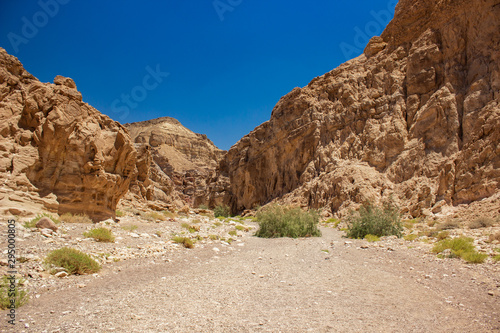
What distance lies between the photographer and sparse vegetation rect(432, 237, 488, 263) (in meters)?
8.20

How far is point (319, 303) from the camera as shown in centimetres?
544

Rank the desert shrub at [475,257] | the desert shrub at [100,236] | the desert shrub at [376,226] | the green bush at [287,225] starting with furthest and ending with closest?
the green bush at [287,225] < the desert shrub at [376,226] < the desert shrub at [100,236] < the desert shrub at [475,257]

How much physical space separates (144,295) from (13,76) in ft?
42.8

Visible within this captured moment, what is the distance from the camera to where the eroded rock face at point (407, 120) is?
67.9ft

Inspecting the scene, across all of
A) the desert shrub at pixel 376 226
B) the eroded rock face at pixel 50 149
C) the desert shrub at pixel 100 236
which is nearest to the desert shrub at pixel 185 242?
the desert shrub at pixel 100 236

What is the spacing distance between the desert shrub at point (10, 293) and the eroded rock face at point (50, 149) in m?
6.64

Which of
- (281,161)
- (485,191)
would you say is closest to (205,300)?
(485,191)

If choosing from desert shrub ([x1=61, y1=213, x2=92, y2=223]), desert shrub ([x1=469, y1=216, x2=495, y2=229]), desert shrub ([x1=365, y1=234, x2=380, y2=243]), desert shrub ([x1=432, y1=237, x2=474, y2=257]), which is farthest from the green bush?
desert shrub ([x1=61, y1=213, x2=92, y2=223])

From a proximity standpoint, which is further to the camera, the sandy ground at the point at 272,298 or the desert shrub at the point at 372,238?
the desert shrub at the point at 372,238

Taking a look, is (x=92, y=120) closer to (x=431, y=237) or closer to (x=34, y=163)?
(x=34, y=163)

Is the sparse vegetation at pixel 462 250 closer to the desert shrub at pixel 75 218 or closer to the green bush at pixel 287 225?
the green bush at pixel 287 225

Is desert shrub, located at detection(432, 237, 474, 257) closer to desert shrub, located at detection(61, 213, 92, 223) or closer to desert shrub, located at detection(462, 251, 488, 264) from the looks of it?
desert shrub, located at detection(462, 251, 488, 264)

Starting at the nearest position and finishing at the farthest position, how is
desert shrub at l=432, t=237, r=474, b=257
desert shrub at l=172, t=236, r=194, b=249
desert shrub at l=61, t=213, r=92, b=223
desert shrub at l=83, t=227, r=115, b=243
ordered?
desert shrub at l=432, t=237, r=474, b=257
desert shrub at l=83, t=227, r=115, b=243
desert shrub at l=172, t=236, r=194, b=249
desert shrub at l=61, t=213, r=92, b=223

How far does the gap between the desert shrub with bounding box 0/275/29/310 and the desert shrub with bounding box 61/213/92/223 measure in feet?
25.9
